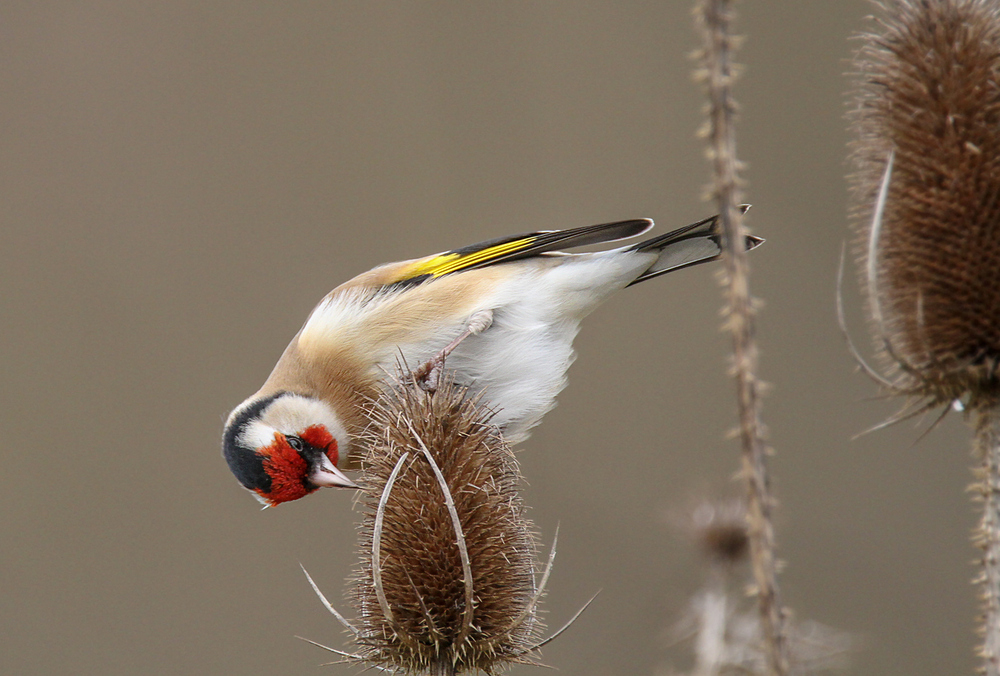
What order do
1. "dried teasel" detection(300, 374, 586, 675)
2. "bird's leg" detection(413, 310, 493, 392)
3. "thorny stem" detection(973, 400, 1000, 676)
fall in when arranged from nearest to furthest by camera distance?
"thorny stem" detection(973, 400, 1000, 676) → "dried teasel" detection(300, 374, 586, 675) → "bird's leg" detection(413, 310, 493, 392)

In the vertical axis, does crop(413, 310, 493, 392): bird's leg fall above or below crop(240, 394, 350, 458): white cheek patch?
above

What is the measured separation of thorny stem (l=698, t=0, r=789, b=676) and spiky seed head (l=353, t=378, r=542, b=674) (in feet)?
2.82

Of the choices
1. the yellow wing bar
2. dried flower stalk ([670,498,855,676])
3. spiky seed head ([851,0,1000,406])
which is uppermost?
spiky seed head ([851,0,1000,406])

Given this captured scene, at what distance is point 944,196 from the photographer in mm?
1779

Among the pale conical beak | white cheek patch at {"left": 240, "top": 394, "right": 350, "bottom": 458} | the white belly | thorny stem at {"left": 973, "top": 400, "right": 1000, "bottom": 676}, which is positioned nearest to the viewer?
thorny stem at {"left": 973, "top": 400, "right": 1000, "bottom": 676}

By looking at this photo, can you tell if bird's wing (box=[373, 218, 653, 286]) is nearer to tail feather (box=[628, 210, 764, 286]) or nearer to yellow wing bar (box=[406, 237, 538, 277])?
yellow wing bar (box=[406, 237, 538, 277])

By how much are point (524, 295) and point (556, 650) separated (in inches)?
117

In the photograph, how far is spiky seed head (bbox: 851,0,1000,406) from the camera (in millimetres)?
1741

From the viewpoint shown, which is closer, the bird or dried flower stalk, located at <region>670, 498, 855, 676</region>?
dried flower stalk, located at <region>670, 498, 855, 676</region>

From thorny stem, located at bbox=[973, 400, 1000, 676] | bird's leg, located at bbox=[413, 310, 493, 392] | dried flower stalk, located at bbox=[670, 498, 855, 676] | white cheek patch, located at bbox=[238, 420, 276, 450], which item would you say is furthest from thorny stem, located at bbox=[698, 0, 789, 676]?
white cheek patch, located at bbox=[238, 420, 276, 450]

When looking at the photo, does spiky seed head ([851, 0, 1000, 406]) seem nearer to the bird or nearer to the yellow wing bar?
the bird

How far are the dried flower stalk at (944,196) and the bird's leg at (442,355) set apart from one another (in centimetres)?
105

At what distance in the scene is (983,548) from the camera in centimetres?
157

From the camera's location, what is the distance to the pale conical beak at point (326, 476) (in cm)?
285
